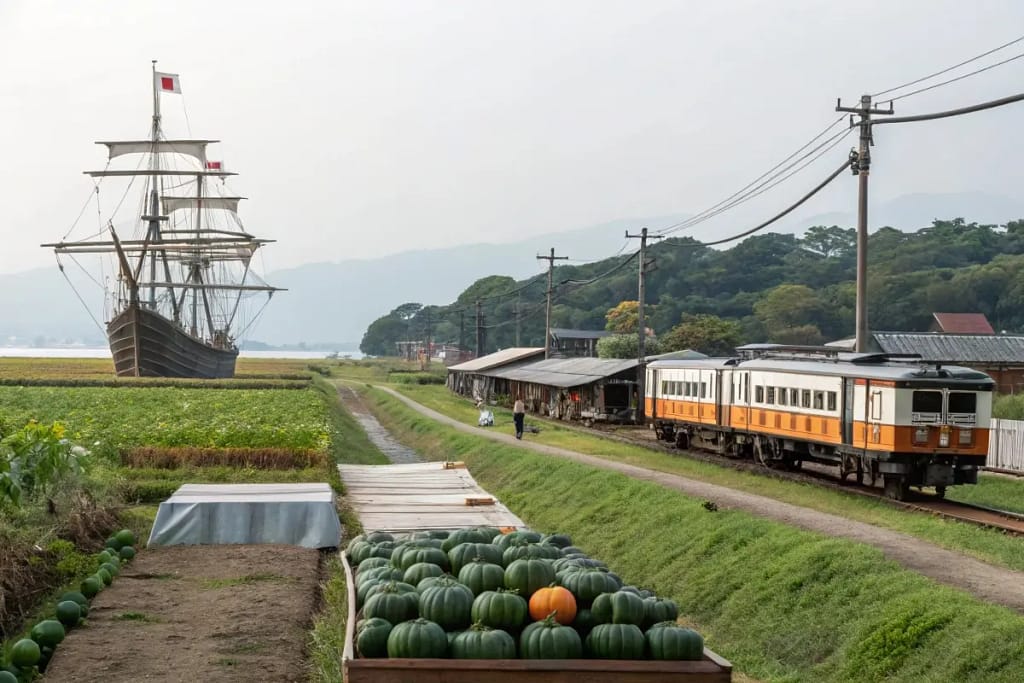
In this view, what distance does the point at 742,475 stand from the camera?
29438 millimetres

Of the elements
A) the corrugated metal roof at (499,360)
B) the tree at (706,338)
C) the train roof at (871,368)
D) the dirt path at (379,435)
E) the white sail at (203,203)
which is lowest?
the dirt path at (379,435)

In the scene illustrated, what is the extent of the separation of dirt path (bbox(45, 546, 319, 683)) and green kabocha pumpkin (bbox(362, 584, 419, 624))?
5.74 feet

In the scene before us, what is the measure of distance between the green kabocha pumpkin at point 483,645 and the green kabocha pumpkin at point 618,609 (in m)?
0.80

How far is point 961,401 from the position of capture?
23.5 m

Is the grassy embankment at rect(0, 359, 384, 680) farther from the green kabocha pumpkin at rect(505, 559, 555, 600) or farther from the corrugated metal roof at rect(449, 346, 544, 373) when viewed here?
the corrugated metal roof at rect(449, 346, 544, 373)

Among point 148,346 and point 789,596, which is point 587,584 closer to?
point 789,596

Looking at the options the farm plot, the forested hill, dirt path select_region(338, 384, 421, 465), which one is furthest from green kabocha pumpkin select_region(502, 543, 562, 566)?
the forested hill

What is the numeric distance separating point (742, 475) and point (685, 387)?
885 centimetres

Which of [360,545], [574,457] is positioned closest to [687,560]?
[360,545]

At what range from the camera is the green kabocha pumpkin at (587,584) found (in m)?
9.51

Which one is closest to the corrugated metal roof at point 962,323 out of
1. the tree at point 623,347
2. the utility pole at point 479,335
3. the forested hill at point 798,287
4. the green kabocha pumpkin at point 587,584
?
the forested hill at point 798,287

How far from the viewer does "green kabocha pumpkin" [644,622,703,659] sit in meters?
8.85

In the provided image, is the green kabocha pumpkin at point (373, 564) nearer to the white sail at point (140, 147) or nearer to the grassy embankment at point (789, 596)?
the grassy embankment at point (789, 596)

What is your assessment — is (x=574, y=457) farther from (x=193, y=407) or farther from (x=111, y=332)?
(x=111, y=332)
